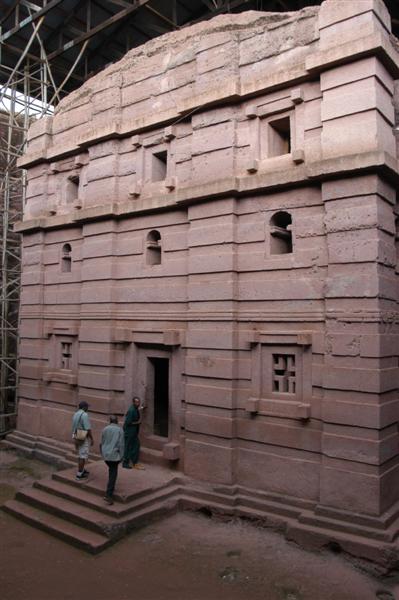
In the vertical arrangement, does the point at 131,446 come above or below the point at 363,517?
above

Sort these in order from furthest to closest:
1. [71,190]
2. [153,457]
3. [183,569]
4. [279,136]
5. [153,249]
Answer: [71,190] < [153,249] < [153,457] < [279,136] < [183,569]

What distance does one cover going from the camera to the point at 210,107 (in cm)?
1105

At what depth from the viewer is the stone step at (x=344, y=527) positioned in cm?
809

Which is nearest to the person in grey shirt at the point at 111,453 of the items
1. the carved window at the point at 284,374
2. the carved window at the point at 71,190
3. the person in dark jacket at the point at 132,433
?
the person in dark jacket at the point at 132,433

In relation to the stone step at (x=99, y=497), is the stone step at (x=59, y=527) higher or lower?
lower

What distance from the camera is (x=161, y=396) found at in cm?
1298

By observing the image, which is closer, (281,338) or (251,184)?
(281,338)

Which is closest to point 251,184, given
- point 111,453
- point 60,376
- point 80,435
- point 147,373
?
point 147,373

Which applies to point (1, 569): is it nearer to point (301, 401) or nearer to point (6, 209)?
point (301, 401)

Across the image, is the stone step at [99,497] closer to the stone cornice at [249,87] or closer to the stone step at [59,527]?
the stone step at [59,527]

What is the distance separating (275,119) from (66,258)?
7.61 meters

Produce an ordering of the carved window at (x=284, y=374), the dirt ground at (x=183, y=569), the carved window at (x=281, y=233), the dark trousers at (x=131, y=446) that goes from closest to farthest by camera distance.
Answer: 1. the dirt ground at (x=183, y=569)
2. the carved window at (x=284, y=374)
3. the carved window at (x=281, y=233)
4. the dark trousers at (x=131, y=446)

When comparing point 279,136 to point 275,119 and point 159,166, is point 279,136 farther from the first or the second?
point 159,166

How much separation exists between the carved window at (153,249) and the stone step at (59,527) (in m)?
6.36
